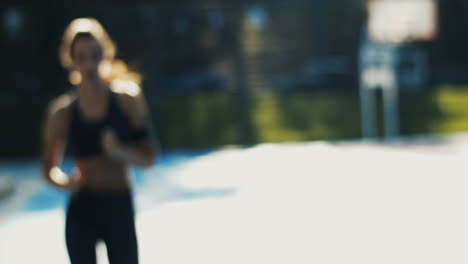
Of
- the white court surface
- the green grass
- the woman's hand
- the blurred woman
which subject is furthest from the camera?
the green grass

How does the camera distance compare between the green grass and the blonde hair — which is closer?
the blonde hair

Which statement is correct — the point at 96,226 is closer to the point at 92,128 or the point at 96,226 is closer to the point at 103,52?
the point at 92,128

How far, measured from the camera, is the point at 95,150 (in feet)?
9.62

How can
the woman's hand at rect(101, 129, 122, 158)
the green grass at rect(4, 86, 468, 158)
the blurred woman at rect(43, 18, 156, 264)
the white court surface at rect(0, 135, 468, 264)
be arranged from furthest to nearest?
the green grass at rect(4, 86, 468, 158), the white court surface at rect(0, 135, 468, 264), the blurred woman at rect(43, 18, 156, 264), the woman's hand at rect(101, 129, 122, 158)

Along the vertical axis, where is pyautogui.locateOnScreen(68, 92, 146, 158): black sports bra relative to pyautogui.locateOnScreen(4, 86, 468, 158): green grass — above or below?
above

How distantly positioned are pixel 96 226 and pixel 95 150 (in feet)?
1.07

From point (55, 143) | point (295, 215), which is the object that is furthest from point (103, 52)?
point (295, 215)

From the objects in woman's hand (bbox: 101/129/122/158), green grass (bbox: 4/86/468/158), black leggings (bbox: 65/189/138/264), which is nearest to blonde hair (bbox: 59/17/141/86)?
woman's hand (bbox: 101/129/122/158)

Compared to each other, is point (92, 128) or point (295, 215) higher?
point (92, 128)

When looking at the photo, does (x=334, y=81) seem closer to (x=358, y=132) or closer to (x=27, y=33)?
(x=358, y=132)

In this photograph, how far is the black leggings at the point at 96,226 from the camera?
2949 millimetres

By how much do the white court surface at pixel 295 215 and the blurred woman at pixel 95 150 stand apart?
2.44 meters

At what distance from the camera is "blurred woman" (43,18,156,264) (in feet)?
9.61

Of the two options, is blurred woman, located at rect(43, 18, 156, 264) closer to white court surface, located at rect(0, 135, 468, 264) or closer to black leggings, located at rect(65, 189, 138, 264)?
black leggings, located at rect(65, 189, 138, 264)
